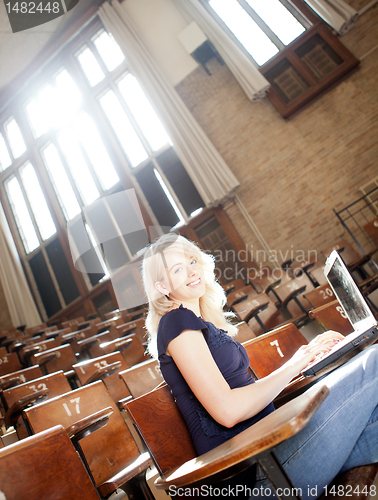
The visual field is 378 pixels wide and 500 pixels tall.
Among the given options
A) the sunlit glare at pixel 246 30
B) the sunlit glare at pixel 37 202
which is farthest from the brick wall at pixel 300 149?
the sunlit glare at pixel 37 202

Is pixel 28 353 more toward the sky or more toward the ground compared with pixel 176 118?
more toward the ground

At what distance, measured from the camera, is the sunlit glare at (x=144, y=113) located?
27.6 feet

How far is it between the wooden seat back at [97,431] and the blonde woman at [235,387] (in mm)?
826

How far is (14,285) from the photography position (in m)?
9.23

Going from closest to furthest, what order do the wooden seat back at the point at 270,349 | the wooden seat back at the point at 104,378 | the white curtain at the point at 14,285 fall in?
1. the wooden seat back at the point at 270,349
2. the wooden seat back at the point at 104,378
3. the white curtain at the point at 14,285

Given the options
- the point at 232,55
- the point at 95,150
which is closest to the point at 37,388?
the point at 232,55

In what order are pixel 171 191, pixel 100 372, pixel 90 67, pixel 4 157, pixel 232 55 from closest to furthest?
1. pixel 100 372
2. pixel 232 55
3. pixel 171 191
4. pixel 90 67
5. pixel 4 157

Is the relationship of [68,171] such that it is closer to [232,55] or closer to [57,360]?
[232,55]

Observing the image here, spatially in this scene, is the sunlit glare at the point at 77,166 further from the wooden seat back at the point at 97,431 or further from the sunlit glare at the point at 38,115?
the wooden seat back at the point at 97,431

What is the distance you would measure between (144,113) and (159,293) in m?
8.11

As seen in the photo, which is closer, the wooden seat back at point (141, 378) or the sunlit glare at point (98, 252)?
the wooden seat back at point (141, 378)

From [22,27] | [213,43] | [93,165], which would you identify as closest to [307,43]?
[213,43]

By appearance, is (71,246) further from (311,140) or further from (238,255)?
(311,140)

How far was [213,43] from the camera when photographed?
291 inches
